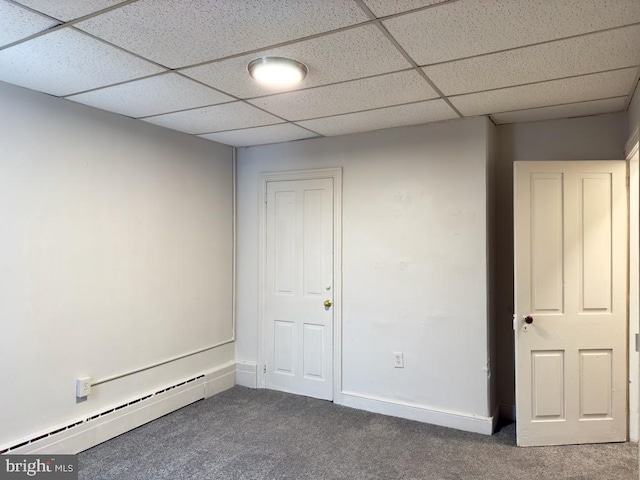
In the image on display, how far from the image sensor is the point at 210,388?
3.96 meters

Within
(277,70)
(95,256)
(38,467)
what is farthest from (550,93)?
(38,467)

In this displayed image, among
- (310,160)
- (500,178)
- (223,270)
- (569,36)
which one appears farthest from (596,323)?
(223,270)

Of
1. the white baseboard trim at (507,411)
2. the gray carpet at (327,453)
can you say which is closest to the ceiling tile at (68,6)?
the gray carpet at (327,453)

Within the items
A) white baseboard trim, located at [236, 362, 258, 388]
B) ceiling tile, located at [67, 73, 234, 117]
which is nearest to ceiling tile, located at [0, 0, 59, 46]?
ceiling tile, located at [67, 73, 234, 117]

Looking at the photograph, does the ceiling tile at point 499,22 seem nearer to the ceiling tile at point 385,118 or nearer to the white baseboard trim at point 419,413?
the ceiling tile at point 385,118

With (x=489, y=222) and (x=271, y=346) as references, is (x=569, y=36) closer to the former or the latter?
(x=489, y=222)

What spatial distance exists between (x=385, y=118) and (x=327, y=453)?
2.47 metres

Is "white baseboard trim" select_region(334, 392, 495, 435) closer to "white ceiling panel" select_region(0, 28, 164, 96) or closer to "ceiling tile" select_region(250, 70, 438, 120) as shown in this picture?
"ceiling tile" select_region(250, 70, 438, 120)

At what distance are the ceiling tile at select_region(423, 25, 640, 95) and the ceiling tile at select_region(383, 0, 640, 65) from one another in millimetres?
106

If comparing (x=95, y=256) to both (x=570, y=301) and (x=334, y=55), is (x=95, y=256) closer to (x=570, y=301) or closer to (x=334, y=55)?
(x=334, y=55)

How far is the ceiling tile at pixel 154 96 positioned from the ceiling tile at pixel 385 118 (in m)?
0.88

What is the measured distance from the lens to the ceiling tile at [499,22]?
5.41 feet

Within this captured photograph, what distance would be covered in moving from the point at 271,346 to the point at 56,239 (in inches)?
84.7

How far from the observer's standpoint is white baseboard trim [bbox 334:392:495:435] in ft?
10.5
